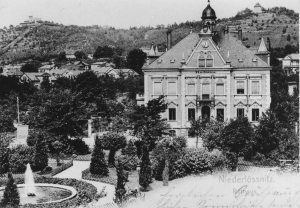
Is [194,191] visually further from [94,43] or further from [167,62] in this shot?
[94,43]

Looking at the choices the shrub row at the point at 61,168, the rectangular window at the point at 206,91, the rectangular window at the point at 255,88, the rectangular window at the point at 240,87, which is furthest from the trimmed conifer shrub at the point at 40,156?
the rectangular window at the point at 255,88

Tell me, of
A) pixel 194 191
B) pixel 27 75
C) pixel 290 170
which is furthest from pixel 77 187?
pixel 27 75

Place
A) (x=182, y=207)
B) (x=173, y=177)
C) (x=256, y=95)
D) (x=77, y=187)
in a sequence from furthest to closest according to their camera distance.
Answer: (x=256, y=95), (x=173, y=177), (x=77, y=187), (x=182, y=207)

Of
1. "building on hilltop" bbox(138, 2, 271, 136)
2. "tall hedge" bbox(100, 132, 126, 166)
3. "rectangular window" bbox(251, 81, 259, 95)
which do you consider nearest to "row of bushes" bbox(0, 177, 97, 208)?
"tall hedge" bbox(100, 132, 126, 166)

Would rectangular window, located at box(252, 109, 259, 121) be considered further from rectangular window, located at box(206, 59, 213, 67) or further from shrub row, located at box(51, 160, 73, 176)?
shrub row, located at box(51, 160, 73, 176)

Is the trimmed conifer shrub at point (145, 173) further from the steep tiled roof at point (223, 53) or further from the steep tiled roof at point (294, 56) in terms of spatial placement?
the steep tiled roof at point (294, 56)

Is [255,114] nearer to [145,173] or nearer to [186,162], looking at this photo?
[186,162]
